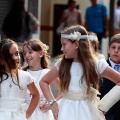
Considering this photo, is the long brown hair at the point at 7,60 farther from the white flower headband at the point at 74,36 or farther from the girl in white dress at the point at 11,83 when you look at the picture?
the white flower headband at the point at 74,36

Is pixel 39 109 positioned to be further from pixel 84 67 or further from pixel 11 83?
pixel 84 67

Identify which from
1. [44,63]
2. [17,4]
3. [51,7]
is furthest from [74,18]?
[44,63]

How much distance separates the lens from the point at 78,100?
585cm

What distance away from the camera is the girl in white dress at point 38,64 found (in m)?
7.13

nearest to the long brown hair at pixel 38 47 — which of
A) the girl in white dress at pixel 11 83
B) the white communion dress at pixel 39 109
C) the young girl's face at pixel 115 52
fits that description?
the white communion dress at pixel 39 109

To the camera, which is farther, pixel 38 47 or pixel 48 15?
pixel 48 15

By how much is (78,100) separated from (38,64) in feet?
5.24

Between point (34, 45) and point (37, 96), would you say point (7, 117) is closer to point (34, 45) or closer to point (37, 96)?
point (37, 96)

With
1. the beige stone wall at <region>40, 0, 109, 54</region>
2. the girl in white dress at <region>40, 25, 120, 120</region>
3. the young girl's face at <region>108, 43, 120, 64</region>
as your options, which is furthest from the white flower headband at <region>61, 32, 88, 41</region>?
the beige stone wall at <region>40, 0, 109, 54</region>

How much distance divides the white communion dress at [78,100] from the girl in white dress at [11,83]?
39cm

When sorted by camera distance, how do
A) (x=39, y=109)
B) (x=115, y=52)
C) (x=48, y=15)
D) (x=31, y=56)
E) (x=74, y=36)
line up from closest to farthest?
1. (x=74, y=36)
2. (x=115, y=52)
3. (x=39, y=109)
4. (x=31, y=56)
5. (x=48, y=15)

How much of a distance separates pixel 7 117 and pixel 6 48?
0.67 meters

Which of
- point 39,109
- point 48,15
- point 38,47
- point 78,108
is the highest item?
point 38,47

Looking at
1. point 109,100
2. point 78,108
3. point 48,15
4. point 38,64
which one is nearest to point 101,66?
point 109,100
